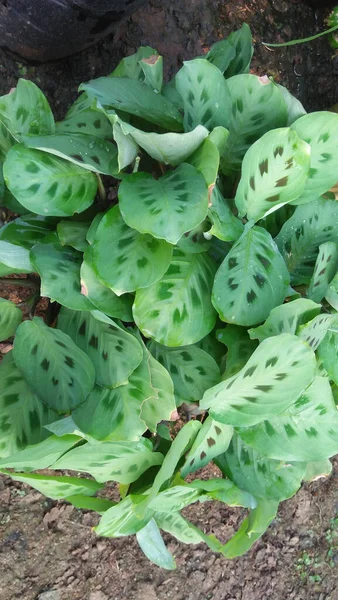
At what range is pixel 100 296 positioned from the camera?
3.00 ft

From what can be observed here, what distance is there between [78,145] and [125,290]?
0.77ft

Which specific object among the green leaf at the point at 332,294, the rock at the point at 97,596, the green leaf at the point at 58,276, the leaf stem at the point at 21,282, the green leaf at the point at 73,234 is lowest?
the rock at the point at 97,596

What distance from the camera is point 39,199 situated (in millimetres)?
864

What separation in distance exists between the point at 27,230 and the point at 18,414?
1.05 ft

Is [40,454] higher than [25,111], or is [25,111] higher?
[25,111]

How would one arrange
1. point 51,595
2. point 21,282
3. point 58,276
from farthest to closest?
point 51,595 < point 21,282 < point 58,276

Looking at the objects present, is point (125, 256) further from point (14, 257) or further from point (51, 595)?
point (51, 595)

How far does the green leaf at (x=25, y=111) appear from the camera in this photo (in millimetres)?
908

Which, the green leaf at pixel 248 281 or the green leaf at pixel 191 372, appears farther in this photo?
the green leaf at pixel 191 372

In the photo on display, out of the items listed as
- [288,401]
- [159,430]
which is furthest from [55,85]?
[288,401]

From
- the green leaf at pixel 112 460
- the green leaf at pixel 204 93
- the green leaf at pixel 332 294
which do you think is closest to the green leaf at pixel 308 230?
the green leaf at pixel 332 294

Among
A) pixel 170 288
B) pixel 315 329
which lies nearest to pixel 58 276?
pixel 170 288

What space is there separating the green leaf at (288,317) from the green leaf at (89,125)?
1.37 ft

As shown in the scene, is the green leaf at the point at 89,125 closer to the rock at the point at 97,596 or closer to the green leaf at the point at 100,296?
the green leaf at the point at 100,296
